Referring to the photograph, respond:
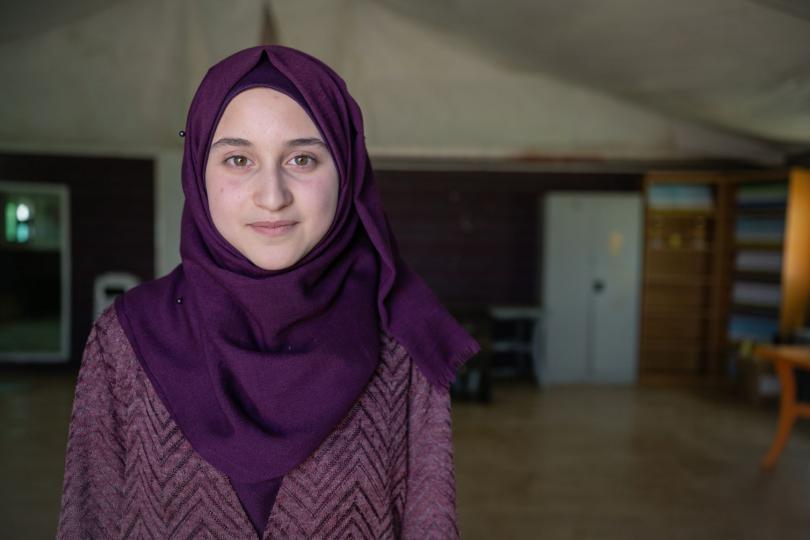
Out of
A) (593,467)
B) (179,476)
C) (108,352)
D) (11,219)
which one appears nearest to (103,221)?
(11,219)

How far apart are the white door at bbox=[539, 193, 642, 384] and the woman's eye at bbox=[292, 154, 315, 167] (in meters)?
5.41

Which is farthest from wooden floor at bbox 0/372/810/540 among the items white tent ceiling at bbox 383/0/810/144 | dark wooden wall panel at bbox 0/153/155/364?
white tent ceiling at bbox 383/0/810/144

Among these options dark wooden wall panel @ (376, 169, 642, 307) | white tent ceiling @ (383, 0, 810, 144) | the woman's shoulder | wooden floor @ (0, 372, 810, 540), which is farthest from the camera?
dark wooden wall panel @ (376, 169, 642, 307)

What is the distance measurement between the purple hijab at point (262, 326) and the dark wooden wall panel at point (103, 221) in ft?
19.2

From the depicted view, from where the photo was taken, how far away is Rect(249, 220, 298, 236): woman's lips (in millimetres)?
932

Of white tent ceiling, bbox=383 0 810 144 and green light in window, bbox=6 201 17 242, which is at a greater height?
white tent ceiling, bbox=383 0 810 144

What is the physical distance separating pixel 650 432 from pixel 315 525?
4389 millimetres

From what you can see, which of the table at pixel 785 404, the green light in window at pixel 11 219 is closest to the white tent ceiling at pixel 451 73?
the green light in window at pixel 11 219

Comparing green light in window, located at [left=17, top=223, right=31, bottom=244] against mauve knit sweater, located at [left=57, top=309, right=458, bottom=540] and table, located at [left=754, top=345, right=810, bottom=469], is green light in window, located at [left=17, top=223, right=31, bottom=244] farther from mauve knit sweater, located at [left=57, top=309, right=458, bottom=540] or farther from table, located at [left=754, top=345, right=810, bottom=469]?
table, located at [left=754, top=345, right=810, bottom=469]

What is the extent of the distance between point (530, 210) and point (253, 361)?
597 centimetres

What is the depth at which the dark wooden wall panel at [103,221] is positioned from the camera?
6312mm

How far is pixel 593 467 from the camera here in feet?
13.1

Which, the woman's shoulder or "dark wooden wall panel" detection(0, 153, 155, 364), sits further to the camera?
"dark wooden wall panel" detection(0, 153, 155, 364)

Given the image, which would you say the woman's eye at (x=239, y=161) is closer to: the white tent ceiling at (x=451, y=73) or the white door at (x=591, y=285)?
the white tent ceiling at (x=451, y=73)
